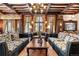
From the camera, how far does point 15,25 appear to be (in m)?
18.8

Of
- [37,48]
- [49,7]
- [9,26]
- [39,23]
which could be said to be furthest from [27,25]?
[37,48]

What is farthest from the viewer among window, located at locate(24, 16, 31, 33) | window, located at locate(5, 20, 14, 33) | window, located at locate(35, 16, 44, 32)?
window, located at locate(5, 20, 14, 33)

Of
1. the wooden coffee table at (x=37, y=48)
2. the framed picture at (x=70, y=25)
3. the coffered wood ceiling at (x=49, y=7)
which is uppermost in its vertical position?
the coffered wood ceiling at (x=49, y=7)

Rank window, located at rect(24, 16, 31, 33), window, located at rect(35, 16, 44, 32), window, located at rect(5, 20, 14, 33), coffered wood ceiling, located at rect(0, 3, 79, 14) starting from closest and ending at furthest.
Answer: coffered wood ceiling, located at rect(0, 3, 79, 14) → window, located at rect(24, 16, 31, 33) → window, located at rect(35, 16, 44, 32) → window, located at rect(5, 20, 14, 33)

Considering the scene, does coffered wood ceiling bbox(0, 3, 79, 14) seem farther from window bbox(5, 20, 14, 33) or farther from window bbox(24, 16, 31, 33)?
window bbox(5, 20, 14, 33)

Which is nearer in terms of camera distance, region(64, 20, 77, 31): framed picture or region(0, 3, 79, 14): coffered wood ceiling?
region(0, 3, 79, 14): coffered wood ceiling

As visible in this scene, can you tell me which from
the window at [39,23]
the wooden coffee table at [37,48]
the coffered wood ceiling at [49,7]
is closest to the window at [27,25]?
the window at [39,23]

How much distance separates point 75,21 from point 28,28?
4.96 meters

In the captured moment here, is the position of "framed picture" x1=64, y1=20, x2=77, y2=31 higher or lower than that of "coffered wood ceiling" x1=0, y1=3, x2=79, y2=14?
lower

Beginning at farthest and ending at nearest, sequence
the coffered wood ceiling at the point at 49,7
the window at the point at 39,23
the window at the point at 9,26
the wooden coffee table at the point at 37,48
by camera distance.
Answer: the window at the point at 9,26 < the window at the point at 39,23 < the coffered wood ceiling at the point at 49,7 < the wooden coffee table at the point at 37,48

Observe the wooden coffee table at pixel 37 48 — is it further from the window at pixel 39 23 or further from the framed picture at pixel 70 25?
the framed picture at pixel 70 25

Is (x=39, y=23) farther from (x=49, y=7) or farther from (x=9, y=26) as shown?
(x=49, y=7)

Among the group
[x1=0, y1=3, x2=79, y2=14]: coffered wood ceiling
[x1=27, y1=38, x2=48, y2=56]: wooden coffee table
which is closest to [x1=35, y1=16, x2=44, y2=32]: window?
[x1=0, y1=3, x2=79, y2=14]: coffered wood ceiling

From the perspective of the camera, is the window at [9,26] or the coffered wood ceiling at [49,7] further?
the window at [9,26]
